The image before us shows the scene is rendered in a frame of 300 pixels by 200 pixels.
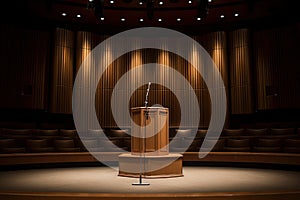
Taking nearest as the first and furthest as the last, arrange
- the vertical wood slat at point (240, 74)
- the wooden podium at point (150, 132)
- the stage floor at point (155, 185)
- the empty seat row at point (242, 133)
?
the stage floor at point (155, 185) → the wooden podium at point (150, 132) → the empty seat row at point (242, 133) → the vertical wood slat at point (240, 74)

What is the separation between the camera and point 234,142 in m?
8.10

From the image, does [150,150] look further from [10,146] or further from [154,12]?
[154,12]

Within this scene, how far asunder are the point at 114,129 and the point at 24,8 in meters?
4.35

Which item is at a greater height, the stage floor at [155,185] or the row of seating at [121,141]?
the row of seating at [121,141]

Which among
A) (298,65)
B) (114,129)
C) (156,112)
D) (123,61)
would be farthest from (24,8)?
(298,65)

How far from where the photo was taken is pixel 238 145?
800 centimetres

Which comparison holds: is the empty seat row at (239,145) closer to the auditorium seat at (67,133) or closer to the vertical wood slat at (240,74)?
the vertical wood slat at (240,74)

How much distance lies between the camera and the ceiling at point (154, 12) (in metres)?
8.94

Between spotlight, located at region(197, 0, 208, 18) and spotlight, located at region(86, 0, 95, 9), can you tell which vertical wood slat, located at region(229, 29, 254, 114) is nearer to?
spotlight, located at region(197, 0, 208, 18)

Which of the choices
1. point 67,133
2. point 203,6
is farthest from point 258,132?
point 67,133

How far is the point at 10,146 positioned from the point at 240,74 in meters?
6.64

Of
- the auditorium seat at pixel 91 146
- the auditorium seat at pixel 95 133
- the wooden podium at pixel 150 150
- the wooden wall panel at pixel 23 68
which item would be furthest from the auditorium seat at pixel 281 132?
the wooden wall panel at pixel 23 68

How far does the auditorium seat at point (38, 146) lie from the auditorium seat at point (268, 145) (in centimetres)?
498

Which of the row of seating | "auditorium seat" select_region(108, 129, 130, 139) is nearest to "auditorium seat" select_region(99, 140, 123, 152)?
the row of seating
